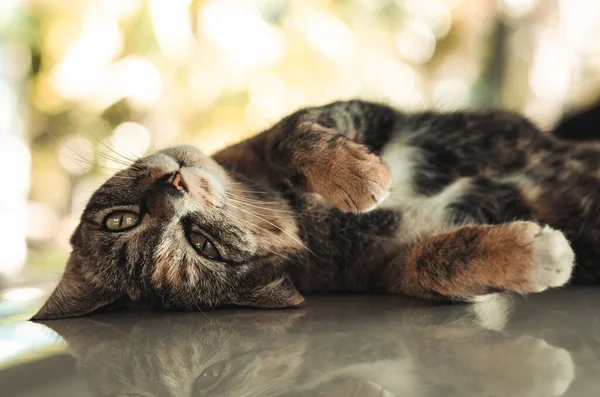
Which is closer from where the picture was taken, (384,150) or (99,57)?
(384,150)

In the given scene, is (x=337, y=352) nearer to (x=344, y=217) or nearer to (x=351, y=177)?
(x=351, y=177)

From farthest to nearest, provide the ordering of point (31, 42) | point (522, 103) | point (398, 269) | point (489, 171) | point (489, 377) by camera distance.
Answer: point (522, 103)
point (31, 42)
point (489, 171)
point (398, 269)
point (489, 377)

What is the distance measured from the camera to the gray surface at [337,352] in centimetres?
81

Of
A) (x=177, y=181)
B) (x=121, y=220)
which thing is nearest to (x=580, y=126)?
(x=177, y=181)

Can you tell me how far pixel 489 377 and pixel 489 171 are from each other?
0.86 metres

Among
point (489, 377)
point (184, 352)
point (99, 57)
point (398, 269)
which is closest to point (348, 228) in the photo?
point (398, 269)

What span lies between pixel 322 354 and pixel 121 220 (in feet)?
2.12

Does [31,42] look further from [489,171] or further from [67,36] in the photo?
[489,171]

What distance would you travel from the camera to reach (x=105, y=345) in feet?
3.59

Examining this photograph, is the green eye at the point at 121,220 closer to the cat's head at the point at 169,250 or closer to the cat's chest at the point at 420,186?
the cat's head at the point at 169,250

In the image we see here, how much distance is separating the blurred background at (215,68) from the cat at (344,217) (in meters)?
1.51

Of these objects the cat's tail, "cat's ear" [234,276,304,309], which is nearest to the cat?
"cat's ear" [234,276,304,309]

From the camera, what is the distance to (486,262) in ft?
3.84

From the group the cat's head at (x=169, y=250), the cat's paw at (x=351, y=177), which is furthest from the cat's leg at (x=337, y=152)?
the cat's head at (x=169, y=250)
